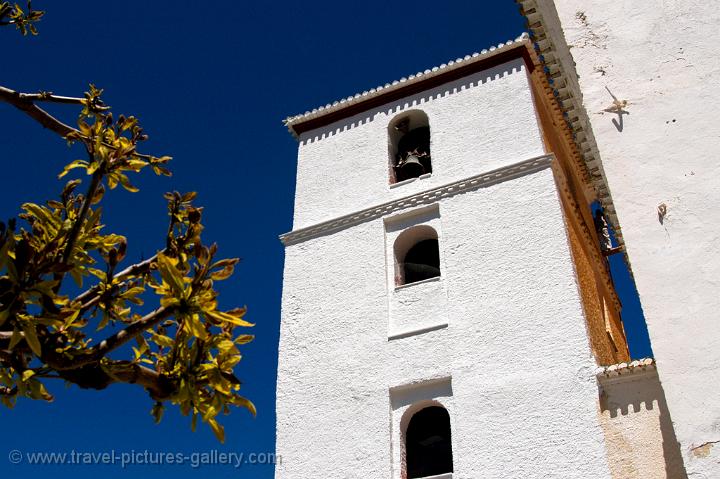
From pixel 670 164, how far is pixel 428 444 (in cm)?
429

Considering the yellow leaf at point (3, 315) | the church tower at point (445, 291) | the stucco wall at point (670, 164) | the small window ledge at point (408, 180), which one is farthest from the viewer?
the small window ledge at point (408, 180)

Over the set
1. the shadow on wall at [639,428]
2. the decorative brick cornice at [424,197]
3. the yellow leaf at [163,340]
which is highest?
the decorative brick cornice at [424,197]

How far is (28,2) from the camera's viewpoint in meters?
4.05

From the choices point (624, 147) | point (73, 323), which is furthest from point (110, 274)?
point (624, 147)

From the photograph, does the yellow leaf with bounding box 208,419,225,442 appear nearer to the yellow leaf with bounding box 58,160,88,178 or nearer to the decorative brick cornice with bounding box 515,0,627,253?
the yellow leaf with bounding box 58,160,88,178

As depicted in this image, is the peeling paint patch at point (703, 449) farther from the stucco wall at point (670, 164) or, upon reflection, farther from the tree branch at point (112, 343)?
the tree branch at point (112, 343)

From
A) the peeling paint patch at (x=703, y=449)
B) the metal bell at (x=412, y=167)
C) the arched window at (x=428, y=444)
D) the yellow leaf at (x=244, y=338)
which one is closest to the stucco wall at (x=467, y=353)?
the arched window at (x=428, y=444)

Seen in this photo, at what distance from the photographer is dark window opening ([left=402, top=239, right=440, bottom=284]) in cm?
1080

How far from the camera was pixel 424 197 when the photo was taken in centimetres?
1126

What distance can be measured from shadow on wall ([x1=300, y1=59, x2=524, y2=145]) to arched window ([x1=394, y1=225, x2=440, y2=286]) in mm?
2584

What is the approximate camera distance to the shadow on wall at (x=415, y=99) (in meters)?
12.2

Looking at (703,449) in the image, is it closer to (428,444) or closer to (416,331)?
(428,444)

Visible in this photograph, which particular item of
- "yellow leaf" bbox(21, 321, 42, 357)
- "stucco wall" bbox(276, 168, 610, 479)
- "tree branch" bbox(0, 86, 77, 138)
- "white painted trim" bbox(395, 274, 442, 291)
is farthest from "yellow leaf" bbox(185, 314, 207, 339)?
"white painted trim" bbox(395, 274, 442, 291)

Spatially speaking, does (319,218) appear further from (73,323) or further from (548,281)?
(73,323)
